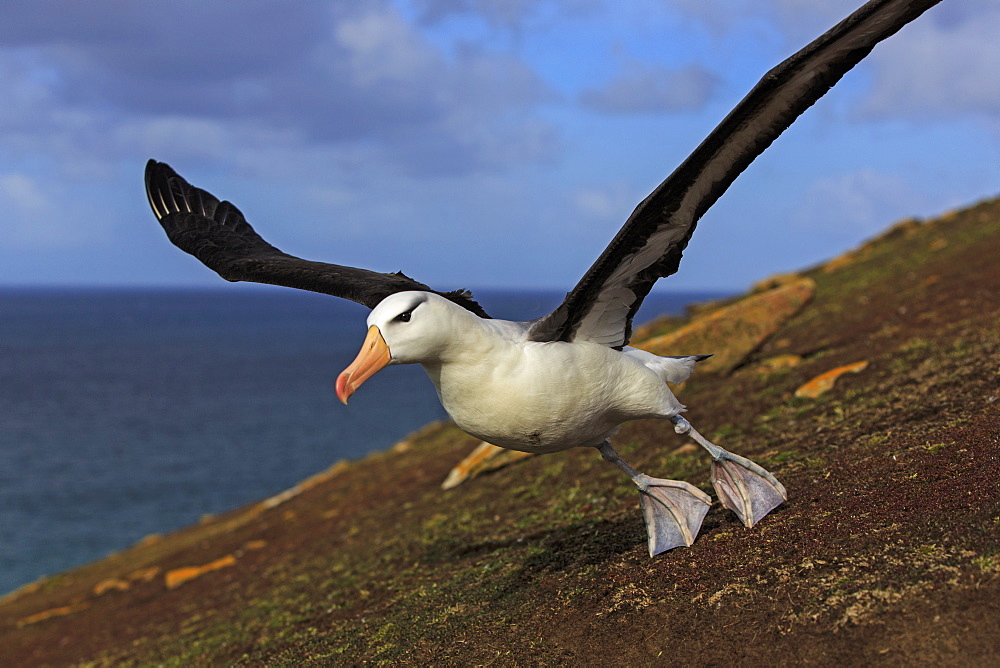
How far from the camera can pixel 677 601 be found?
17.6 feet

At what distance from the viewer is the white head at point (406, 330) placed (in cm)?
491

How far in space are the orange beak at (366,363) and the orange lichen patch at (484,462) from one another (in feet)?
26.2

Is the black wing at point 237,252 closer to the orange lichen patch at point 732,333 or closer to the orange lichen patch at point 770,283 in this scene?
the orange lichen patch at point 732,333

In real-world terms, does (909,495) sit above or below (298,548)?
above

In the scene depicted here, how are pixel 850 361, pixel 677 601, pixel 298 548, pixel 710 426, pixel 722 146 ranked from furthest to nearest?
1. pixel 298 548
2. pixel 850 361
3. pixel 710 426
4. pixel 677 601
5. pixel 722 146

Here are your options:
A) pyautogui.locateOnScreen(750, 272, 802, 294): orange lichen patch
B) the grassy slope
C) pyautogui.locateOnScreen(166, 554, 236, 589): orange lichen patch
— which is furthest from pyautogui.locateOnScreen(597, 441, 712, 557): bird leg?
pyautogui.locateOnScreen(750, 272, 802, 294): orange lichen patch

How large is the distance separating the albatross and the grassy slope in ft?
1.68

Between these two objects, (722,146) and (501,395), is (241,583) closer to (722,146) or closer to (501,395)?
(501,395)

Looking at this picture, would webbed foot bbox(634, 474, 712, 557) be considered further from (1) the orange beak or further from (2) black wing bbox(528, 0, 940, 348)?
(1) the orange beak

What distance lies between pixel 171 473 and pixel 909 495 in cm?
4213

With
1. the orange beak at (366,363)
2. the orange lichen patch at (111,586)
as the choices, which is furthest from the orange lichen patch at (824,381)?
the orange lichen patch at (111,586)

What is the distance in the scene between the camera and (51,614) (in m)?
14.8

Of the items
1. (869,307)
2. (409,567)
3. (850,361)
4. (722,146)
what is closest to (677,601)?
(722,146)

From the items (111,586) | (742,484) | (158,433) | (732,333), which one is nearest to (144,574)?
(111,586)
